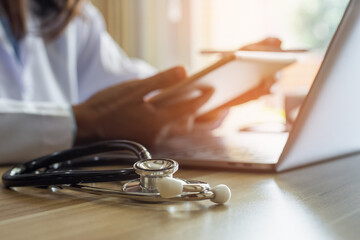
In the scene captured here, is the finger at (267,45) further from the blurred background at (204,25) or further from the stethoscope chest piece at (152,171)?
the blurred background at (204,25)

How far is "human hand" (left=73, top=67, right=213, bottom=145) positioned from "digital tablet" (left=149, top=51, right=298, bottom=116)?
0.03m

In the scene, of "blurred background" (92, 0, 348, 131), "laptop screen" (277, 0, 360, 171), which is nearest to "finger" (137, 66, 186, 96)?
"laptop screen" (277, 0, 360, 171)

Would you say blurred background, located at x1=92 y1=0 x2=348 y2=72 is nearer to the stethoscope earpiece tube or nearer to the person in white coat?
the person in white coat

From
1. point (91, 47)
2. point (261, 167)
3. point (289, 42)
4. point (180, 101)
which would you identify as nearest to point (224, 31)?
point (289, 42)

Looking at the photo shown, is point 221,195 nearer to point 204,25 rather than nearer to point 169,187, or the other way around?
point 169,187

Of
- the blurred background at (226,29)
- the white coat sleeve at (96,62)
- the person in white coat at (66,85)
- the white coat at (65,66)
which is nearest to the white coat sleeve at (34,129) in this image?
the person in white coat at (66,85)

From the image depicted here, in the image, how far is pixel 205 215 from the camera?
323mm

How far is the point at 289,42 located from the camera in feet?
8.16

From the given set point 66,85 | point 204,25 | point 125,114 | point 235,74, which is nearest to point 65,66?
point 66,85

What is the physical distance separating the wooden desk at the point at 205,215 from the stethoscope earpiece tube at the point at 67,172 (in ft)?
0.04

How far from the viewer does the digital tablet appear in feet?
1.72

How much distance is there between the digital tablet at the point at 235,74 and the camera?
1.72 ft

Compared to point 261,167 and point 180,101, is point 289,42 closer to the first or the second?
point 180,101

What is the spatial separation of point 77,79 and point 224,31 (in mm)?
1220
